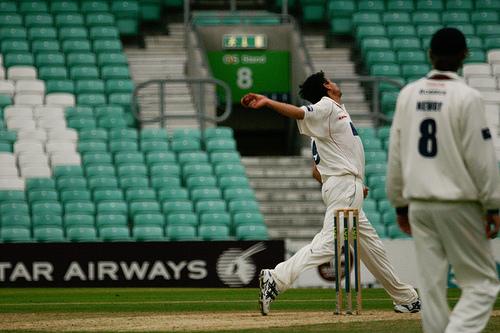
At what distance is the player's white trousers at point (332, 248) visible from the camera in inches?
378

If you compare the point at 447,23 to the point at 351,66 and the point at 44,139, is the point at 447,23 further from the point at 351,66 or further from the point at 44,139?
the point at 44,139

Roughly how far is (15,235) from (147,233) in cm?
207

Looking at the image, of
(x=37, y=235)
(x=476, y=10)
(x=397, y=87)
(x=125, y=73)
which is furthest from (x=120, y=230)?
(x=476, y=10)

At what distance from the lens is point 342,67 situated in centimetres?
2369

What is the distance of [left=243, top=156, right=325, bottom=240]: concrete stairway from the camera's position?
1931 centimetres

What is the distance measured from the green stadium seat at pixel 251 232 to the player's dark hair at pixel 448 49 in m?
11.7

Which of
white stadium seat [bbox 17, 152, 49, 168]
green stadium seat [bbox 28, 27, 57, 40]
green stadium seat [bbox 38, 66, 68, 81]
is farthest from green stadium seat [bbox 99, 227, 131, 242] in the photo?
green stadium seat [bbox 28, 27, 57, 40]

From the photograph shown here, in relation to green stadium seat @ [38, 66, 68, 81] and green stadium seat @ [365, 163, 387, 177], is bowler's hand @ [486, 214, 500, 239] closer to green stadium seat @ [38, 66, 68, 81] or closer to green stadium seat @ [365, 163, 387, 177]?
green stadium seat @ [365, 163, 387, 177]

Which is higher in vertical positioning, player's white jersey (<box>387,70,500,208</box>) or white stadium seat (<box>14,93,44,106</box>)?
player's white jersey (<box>387,70,500,208</box>)

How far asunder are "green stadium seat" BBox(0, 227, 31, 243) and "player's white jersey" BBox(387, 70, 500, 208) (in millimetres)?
12228

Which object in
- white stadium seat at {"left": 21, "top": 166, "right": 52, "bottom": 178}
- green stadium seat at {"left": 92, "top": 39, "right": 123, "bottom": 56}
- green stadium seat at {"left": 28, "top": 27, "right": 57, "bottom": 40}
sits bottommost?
white stadium seat at {"left": 21, "top": 166, "right": 52, "bottom": 178}

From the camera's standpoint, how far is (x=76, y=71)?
21812 millimetres

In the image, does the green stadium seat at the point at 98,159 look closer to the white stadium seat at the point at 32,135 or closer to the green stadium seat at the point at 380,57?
the white stadium seat at the point at 32,135

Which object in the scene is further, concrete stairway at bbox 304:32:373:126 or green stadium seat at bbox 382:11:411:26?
green stadium seat at bbox 382:11:411:26
